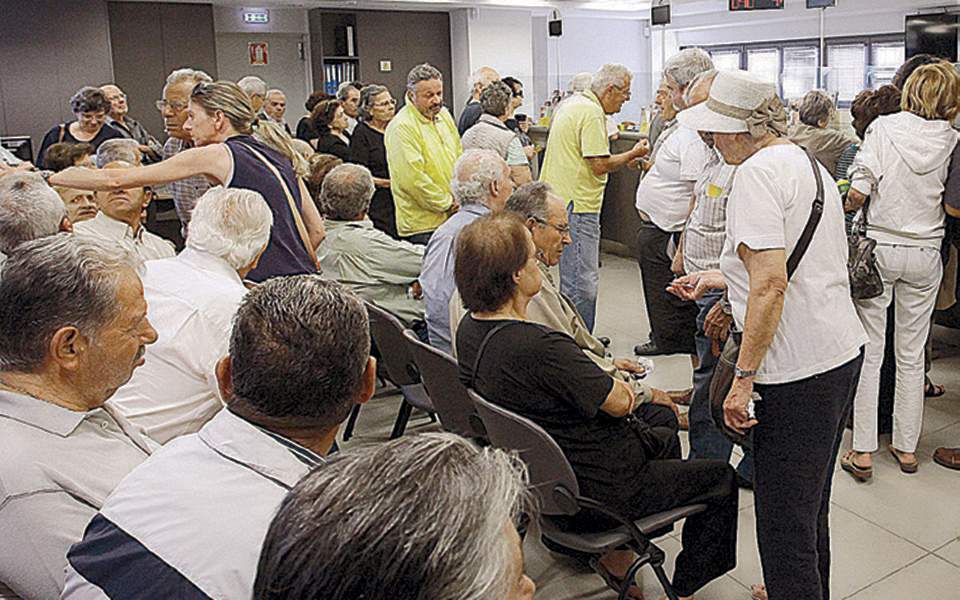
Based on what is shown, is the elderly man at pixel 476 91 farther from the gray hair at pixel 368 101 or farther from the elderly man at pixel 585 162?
the elderly man at pixel 585 162

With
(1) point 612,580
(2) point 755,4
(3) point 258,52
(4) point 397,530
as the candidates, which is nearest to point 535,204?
(1) point 612,580

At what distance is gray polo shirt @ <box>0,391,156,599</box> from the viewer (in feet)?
4.92

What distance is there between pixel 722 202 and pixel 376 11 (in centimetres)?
1033

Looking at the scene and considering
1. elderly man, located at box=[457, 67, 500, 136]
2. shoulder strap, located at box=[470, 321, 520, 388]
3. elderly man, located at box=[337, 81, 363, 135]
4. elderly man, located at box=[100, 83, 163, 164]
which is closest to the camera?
shoulder strap, located at box=[470, 321, 520, 388]

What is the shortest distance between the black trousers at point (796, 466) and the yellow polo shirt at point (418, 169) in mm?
2805

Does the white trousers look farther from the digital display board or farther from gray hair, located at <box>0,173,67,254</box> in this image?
the digital display board

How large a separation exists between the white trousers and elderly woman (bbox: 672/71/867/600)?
1324mm

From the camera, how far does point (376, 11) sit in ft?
41.6

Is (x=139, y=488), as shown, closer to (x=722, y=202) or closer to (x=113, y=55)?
(x=722, y=202)

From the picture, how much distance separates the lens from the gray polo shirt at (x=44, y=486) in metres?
1.50

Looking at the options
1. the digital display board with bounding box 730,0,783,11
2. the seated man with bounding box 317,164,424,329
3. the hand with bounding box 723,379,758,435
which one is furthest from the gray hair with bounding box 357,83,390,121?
the digital display board with bounding box 730,0,783,11

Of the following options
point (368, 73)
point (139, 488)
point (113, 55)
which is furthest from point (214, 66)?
point (139, 488)

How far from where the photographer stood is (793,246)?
2.14 m

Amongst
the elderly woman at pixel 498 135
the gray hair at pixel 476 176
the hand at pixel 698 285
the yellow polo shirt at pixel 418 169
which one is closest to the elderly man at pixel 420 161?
the yellow polo shirt at pixel 418 169
